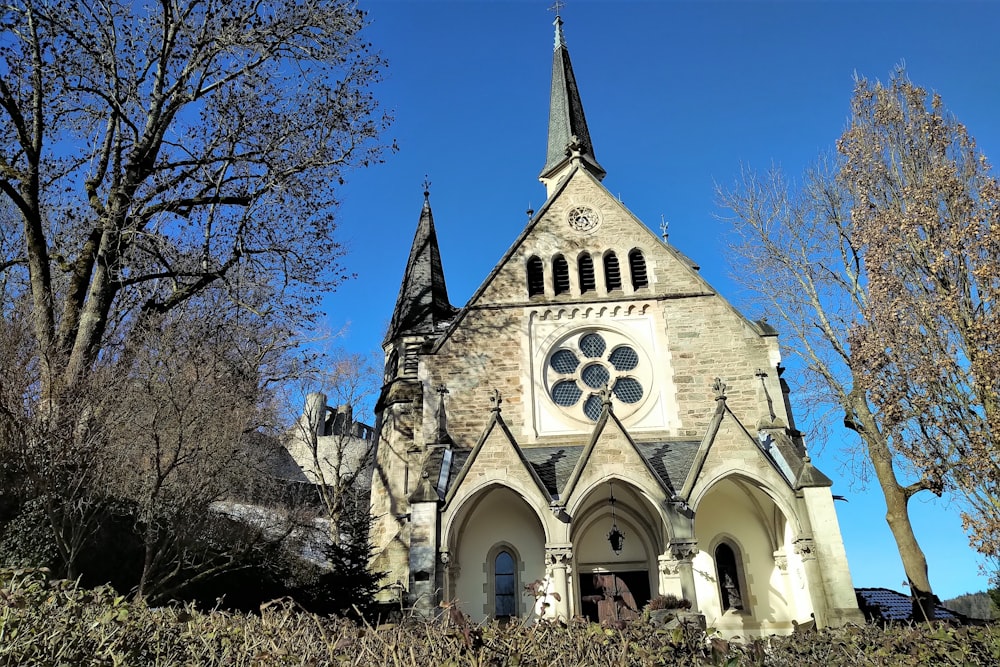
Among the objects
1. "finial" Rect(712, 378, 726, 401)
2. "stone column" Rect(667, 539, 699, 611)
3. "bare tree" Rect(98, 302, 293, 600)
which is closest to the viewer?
"bare tree" Rect(98, 302, 293, 600)

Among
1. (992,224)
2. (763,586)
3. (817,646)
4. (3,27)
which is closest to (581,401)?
(763,586)

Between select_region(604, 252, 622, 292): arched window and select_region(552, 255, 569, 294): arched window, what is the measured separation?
104 centimetres

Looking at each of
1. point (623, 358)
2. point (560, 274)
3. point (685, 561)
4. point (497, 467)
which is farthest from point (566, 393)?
point (685, 561)

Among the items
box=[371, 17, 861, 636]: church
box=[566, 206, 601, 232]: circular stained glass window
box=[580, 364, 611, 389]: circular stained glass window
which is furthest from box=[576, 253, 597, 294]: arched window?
box=[580, 364, 611, 389]: circular stained glass window

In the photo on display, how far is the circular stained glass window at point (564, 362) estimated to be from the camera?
57.6 ft

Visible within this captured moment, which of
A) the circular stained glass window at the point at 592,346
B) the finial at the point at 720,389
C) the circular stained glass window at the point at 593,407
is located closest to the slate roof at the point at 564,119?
the circular stained glass window at the point at 592,346

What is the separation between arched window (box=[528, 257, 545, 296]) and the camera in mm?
18641

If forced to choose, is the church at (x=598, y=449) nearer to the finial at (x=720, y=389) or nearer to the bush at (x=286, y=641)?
the finial at (x=720, y=389)

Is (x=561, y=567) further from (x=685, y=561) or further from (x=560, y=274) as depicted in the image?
(x=560, y=274)

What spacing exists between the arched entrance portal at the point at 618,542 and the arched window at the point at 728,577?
1420 millimetres

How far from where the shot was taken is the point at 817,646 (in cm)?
504

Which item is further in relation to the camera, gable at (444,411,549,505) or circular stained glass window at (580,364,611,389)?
circular stained glass window at (580,364,611,389)

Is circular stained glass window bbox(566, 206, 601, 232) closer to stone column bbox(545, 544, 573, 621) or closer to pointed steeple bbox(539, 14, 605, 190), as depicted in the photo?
pointed steeple bbox(539, 14, 605, 190)

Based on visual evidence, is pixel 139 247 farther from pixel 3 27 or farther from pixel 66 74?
pixel 3 27
